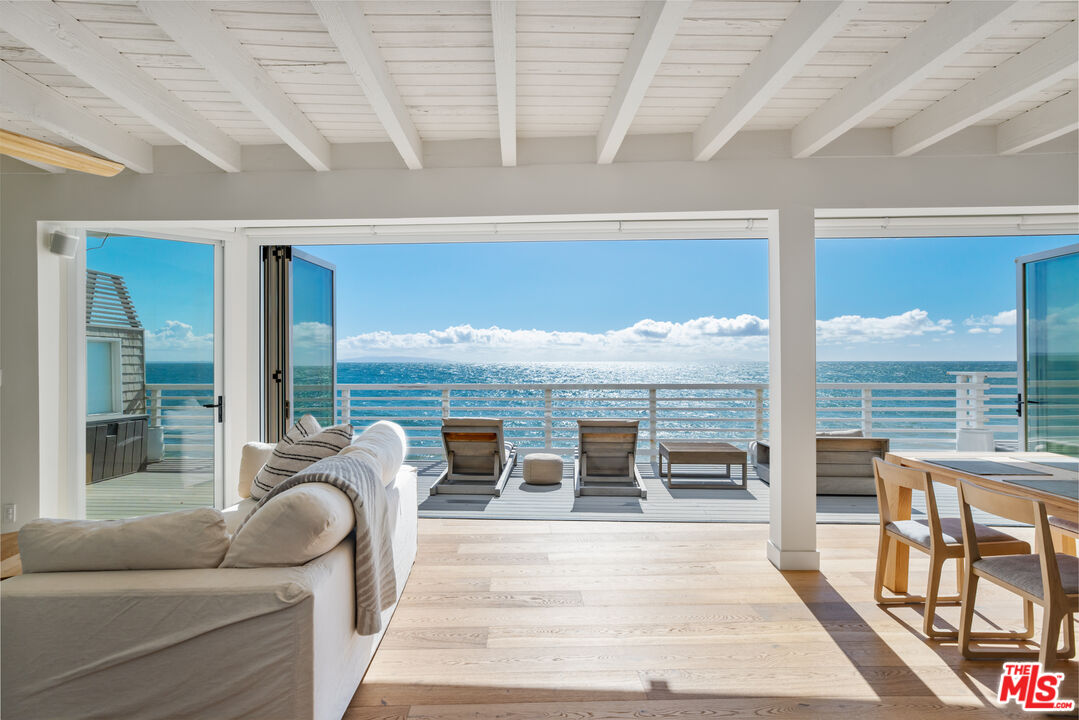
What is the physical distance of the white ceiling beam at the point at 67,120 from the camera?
7.57 ft

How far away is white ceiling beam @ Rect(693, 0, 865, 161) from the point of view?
A: 1.77 metres

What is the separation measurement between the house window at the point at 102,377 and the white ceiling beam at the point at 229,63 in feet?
6.62

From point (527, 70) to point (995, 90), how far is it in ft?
6.69

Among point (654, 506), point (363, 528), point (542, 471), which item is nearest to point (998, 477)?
point (654, 506)

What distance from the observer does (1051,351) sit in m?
4.23

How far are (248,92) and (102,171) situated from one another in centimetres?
66

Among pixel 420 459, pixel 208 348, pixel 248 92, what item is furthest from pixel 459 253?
pixel 248 92

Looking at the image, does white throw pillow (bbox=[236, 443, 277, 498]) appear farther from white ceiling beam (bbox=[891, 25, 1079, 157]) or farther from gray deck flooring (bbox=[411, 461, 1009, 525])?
white ceiling beam (bbox=[891, 25, 1079, 157])

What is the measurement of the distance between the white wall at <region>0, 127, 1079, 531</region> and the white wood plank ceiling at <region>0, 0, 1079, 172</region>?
13cm

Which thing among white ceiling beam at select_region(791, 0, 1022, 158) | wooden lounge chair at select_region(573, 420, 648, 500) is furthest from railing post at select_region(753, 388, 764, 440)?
white ceiling beam at select_region(791, 0, 1022, 158)

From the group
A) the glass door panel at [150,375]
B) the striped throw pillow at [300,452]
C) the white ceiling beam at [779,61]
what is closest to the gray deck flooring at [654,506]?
the striped throw pillow at [300,452]

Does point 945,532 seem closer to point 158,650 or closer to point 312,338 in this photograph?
point 158,650

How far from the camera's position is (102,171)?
1.84 metres

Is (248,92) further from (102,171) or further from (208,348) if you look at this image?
(208,348)
